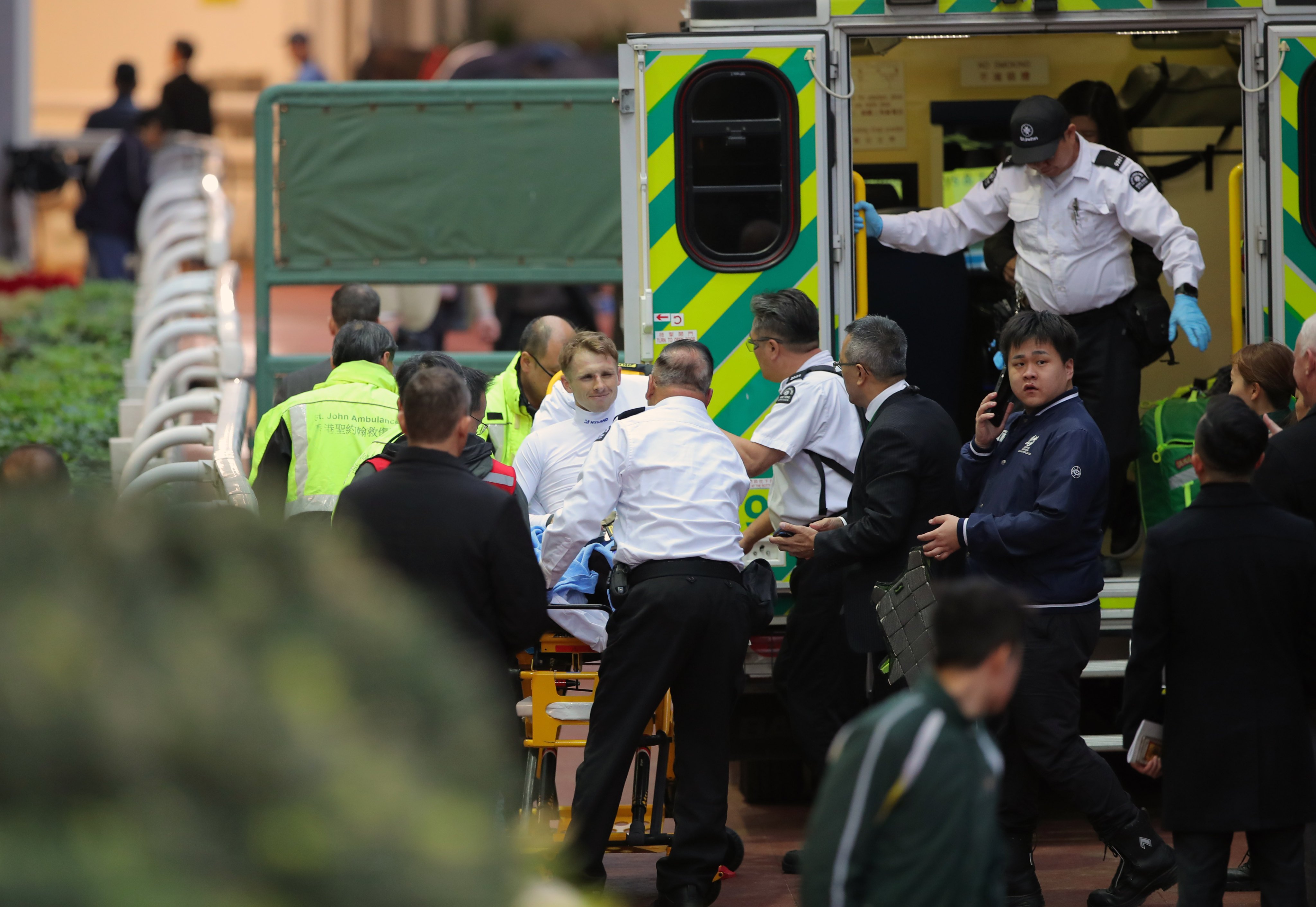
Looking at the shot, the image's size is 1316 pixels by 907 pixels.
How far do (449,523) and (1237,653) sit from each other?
2105 millimetres

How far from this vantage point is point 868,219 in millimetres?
6543

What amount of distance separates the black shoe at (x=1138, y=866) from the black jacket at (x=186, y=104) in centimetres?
1226

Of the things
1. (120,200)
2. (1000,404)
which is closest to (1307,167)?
→ (1000,404)

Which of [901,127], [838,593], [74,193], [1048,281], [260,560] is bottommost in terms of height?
[838,593]

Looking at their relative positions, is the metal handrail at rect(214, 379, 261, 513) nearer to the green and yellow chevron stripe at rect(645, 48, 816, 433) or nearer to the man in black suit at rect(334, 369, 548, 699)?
the man in black suit at rect(334, 369, 548, 699)

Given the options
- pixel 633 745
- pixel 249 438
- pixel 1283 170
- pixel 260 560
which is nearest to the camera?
pixel 260 560

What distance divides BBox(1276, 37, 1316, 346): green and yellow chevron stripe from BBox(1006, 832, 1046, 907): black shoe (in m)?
2.28

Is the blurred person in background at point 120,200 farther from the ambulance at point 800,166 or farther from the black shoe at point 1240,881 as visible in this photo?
the black shoe at point 1240,881

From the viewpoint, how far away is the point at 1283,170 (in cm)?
613

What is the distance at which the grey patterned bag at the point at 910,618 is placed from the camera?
16.8 feet

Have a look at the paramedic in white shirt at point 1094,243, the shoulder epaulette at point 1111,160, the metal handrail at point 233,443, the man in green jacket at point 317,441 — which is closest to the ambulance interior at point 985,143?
the paramedic in white shirt at point 1094,243

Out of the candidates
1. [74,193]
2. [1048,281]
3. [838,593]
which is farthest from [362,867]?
[74,193]

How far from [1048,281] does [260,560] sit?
5171 mm

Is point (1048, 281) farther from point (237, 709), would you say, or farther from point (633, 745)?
point (237, 709)
